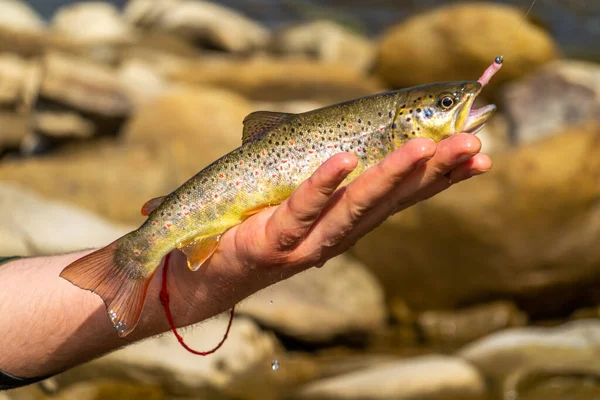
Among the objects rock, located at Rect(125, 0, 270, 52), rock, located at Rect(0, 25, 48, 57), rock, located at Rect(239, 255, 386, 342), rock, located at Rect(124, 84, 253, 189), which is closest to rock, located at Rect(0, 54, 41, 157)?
rock, located at Rect(124, 84, 253, 189)

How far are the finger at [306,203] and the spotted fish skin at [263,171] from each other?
0.25m

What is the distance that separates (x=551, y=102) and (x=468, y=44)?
2.30m

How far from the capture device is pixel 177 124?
11.6 metres

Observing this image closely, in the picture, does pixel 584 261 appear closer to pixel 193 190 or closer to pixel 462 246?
pixel 462 246

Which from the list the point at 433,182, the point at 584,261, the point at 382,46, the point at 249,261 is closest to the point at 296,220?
the point at 249,261

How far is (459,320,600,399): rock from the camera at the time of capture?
780 cm

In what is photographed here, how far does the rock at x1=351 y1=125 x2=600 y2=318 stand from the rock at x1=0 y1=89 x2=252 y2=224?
8.81 ft

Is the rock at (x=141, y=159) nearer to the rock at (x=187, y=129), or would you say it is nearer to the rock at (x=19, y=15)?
the rock at (x=187, y=129)

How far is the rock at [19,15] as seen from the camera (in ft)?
76.5

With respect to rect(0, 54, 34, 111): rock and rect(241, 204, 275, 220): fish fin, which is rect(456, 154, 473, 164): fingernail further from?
rect(0, 54, 34, 111): rock

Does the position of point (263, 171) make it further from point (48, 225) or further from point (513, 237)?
point (513, 237)

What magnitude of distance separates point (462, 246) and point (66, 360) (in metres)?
7.79

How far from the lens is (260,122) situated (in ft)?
9.78

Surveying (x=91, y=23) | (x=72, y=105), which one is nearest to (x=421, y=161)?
(x=72, y=105)
